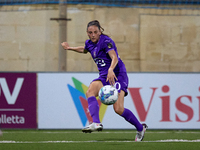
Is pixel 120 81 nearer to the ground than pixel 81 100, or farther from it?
farther from it

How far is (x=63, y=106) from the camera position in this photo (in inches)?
340

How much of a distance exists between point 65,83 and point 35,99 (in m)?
0.66

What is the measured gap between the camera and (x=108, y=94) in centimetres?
569

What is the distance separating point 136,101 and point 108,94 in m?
2.97

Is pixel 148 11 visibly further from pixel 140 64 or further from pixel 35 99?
pixel 35 99

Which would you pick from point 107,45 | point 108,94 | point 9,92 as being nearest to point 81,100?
point 9,92

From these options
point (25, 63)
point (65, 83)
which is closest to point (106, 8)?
point (25, 63)

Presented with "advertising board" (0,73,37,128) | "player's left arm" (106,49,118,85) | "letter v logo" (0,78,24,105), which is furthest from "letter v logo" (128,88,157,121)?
"player's left arm" (106,49,118,85)

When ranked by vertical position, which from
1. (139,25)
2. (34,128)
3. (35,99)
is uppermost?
(139,25)

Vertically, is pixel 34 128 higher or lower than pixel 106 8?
lower

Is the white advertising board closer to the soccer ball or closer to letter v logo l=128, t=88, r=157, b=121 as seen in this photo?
letter v logo l=128, t=88, r=157, b=121

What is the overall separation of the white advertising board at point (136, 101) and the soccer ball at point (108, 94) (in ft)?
9.12

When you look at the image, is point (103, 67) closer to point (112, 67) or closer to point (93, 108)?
point (112, 67)

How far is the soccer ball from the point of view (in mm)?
5695
